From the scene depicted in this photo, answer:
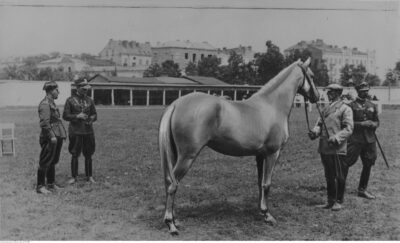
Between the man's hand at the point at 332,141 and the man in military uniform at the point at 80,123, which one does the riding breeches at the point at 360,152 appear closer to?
the man's hand at the point at 332,141

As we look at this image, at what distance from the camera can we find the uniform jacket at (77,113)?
7469 mm

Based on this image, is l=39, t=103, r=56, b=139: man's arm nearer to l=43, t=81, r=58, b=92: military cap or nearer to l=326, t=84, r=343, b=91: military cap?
l=43, t=81, r=58, b=92: military cap

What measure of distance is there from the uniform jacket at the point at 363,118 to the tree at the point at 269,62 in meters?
2.84

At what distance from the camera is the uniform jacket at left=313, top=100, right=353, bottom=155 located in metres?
5.89

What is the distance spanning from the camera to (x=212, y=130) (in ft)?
16.3

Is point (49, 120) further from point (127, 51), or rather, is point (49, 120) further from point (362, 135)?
point (127, 51)

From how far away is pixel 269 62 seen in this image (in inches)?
428

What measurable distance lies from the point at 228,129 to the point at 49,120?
3457 millimetres

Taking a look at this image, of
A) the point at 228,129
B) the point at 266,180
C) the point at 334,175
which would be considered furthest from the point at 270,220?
the point at 334,175

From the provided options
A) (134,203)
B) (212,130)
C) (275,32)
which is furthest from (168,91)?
(212,130)

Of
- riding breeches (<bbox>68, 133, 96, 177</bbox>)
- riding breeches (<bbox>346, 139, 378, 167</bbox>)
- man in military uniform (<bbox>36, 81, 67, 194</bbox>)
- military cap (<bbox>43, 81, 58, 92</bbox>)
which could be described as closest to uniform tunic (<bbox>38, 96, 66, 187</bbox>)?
man in military uniform (<bbox>36, 81, 67, 194</bbox>)

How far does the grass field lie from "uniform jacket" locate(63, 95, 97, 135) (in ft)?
3.41

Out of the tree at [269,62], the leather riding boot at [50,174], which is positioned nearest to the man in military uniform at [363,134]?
the tree at [269,62]

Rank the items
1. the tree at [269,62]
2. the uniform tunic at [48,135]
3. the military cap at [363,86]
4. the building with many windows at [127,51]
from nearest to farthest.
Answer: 1. the military cap at [363,86]
2. the uniform tunic at [48,135]
3. the tree at [269,62]
4. the building with many windows at [127,51]
